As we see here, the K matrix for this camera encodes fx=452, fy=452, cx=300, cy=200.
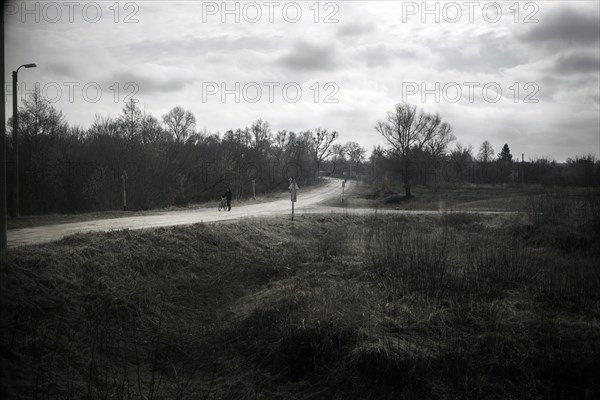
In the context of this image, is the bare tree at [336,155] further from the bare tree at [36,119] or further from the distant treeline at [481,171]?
the bare tree at [36,119]

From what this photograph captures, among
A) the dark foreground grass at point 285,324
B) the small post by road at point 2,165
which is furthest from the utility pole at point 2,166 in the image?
the dark foreground grass at point 285,324

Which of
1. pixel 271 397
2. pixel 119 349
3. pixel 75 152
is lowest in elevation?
pixel 271 397

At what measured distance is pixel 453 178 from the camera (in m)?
74.9

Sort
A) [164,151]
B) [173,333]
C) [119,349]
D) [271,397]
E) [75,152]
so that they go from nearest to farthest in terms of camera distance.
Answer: [271,397]
[119,349]
[173,333]
[75,152]
[164,151]

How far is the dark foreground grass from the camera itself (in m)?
8.22

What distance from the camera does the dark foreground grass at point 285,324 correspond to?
8219 millimetres

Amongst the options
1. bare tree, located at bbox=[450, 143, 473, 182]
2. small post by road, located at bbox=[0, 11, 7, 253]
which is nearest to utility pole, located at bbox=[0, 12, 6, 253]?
small post by road, located at bbox=[0, 11, 7, 253]

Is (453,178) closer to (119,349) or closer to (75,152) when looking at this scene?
(75,152)

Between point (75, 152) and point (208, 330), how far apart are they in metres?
29.7

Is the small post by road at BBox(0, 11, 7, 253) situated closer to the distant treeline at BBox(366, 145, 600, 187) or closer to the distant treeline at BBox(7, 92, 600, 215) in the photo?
the distant treeline at BBox(7, 92, 600, 215)

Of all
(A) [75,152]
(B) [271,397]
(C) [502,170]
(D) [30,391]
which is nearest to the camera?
(D) [30,391]

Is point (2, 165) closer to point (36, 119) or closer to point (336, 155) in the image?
point (36, 119)

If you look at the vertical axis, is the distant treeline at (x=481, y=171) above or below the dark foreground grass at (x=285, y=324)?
above

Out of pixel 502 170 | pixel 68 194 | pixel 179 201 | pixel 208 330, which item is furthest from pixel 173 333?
pixel 502 170
